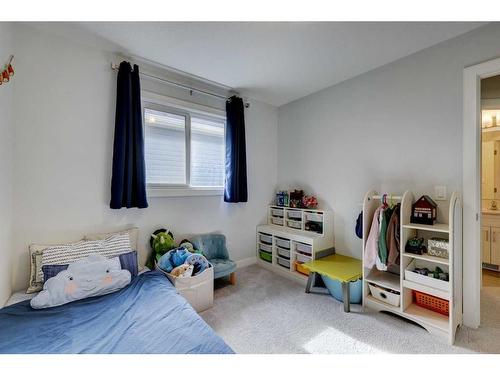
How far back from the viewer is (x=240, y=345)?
1542 millimetres

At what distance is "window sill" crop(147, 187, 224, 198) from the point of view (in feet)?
7.71

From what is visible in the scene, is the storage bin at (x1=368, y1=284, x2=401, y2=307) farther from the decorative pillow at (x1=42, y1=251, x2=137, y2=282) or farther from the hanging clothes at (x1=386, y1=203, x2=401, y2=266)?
the decorative pillow at (x1=42, y1=251, x2=137, y2=282)

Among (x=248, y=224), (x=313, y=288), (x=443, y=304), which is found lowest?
(x=313, y=288)

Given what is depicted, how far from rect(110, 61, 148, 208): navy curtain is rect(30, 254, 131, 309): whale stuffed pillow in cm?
56

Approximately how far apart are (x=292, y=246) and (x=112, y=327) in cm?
201

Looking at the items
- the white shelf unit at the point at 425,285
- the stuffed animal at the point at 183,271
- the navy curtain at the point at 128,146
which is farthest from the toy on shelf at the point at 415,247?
the navy curtain at the point at 128,146

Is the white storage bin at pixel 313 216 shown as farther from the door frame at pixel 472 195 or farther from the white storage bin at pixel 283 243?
the door frame at pixel 472 195

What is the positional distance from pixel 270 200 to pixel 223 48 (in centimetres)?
215

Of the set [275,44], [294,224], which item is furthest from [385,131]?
[294,224]

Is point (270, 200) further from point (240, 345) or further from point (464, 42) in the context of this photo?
point (464, 42)

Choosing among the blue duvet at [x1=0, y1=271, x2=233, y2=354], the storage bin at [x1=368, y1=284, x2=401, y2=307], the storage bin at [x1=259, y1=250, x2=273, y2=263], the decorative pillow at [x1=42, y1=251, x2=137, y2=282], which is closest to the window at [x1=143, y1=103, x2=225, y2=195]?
the decorative pillow at [x1=42, y1=251, x2=137, y2=282]

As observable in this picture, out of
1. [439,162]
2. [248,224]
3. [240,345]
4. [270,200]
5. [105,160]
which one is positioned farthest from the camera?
[270,200]

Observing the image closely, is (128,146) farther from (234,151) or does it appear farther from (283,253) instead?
(283,253)
